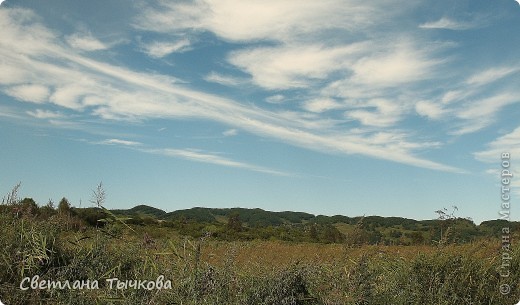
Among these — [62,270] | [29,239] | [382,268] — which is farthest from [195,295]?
[382,268]

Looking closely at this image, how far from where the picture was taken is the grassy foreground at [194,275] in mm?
7086

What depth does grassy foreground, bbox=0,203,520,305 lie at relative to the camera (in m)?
7.09

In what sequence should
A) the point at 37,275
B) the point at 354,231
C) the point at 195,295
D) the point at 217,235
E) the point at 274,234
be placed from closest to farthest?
the point at 195,295
the point at 37,275
the point at 354,231
the point at 217,235
the point at 274,234

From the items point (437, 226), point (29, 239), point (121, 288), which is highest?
point (437, 226)

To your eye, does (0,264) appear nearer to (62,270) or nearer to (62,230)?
(62,270)

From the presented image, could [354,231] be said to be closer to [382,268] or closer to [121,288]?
[382,268]

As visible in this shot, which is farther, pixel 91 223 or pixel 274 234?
pixel 274 234

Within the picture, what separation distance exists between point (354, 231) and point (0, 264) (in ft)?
19.2

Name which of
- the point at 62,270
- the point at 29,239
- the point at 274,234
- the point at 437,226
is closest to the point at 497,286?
the point at 437,226

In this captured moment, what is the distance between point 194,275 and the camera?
7.44 meters

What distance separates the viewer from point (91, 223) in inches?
452

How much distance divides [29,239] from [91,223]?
11.9 ft

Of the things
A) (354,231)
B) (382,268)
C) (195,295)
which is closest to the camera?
(195,295)

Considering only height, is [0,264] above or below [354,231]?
below
